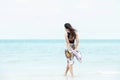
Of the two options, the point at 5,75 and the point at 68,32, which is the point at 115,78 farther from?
the point at 5,75

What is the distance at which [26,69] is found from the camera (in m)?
12.4

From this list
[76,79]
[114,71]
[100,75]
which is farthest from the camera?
[114,71]

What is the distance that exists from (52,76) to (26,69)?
189 cm

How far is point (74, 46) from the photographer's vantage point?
10.3 m

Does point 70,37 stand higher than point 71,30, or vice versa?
point 71,30

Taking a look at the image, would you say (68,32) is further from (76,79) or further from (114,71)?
(114,71)

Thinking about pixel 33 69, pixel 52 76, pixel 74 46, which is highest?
pixel 74 46

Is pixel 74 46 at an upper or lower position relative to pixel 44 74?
upper

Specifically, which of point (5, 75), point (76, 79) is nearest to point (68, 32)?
point (76, 79)

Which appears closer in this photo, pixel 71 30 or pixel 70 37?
pixel 71 30

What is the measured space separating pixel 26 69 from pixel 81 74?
188 cm

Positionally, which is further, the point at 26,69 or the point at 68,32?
the point at 26,69

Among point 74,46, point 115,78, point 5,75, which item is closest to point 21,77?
point 5,75

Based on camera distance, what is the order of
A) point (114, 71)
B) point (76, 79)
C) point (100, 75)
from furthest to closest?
point (114, 71), point (100, 75), point (76, 79)
